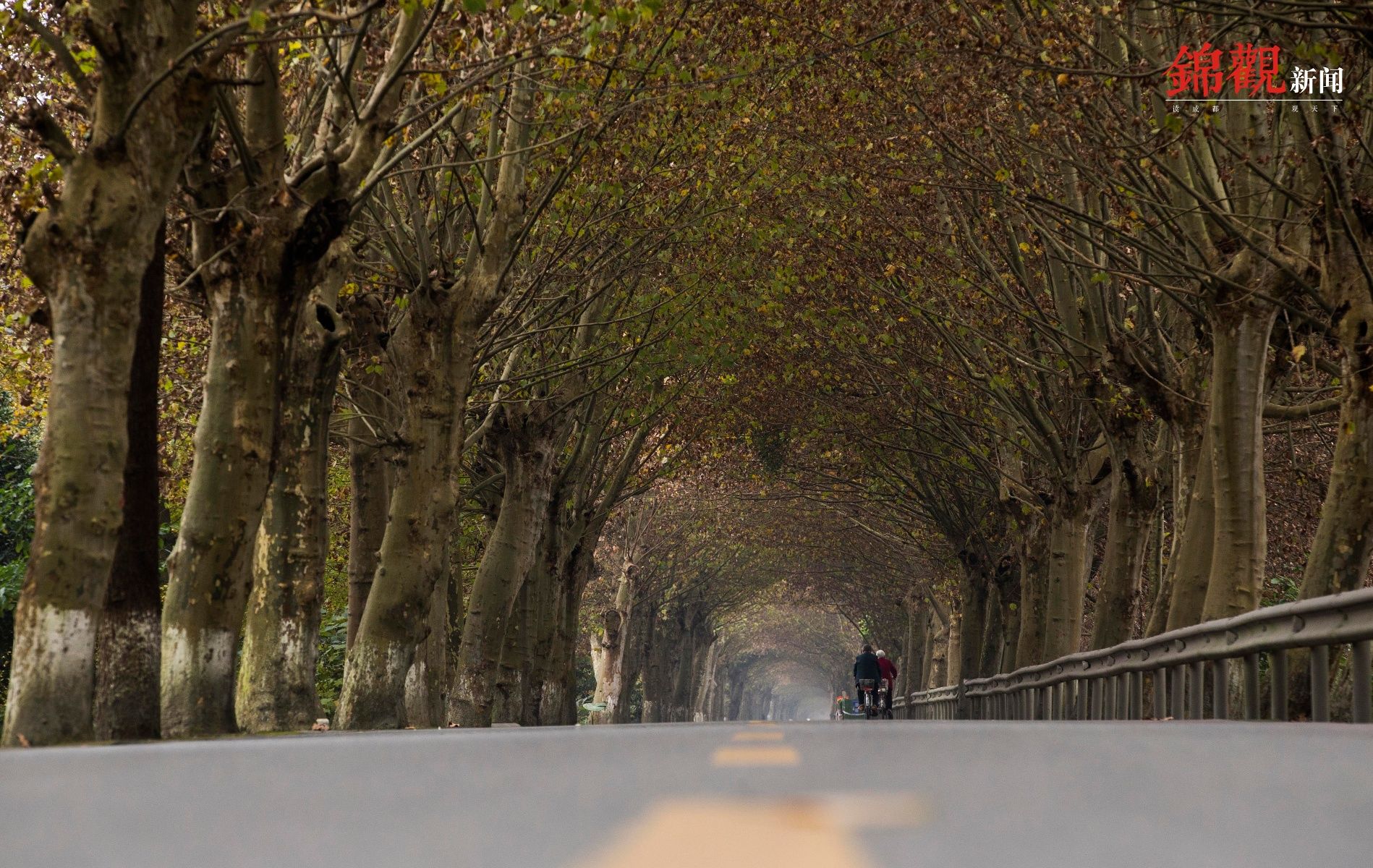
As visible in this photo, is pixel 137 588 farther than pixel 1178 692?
→ No

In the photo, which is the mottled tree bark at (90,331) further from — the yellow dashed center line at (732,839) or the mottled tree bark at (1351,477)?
the mottled tree bark at (1351,477)

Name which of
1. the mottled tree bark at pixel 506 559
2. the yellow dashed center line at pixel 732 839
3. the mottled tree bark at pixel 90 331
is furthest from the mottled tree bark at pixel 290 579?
the yellow dashed center line at pixel 732 839

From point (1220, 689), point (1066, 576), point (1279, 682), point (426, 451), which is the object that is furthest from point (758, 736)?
point (1066, 576)

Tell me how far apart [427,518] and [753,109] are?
7.60 meters

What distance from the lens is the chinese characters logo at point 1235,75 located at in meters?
13.6

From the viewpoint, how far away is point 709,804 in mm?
4449

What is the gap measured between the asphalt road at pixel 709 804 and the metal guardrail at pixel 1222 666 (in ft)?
5.26

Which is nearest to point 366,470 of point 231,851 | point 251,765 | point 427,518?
point 427,518

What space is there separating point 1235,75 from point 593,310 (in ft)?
38.6

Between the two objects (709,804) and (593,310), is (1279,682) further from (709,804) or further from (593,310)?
(593,310)

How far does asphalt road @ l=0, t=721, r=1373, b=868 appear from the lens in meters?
3.52

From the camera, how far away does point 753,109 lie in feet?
67.5

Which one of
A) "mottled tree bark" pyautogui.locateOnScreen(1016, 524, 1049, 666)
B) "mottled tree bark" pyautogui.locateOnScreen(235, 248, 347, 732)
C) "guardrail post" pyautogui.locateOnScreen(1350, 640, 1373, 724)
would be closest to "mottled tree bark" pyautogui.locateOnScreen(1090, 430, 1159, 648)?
"mottled tree bark" pyautogui.locateOnScreen(1016, 524, 1049, 666)

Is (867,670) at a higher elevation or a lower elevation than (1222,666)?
higher
